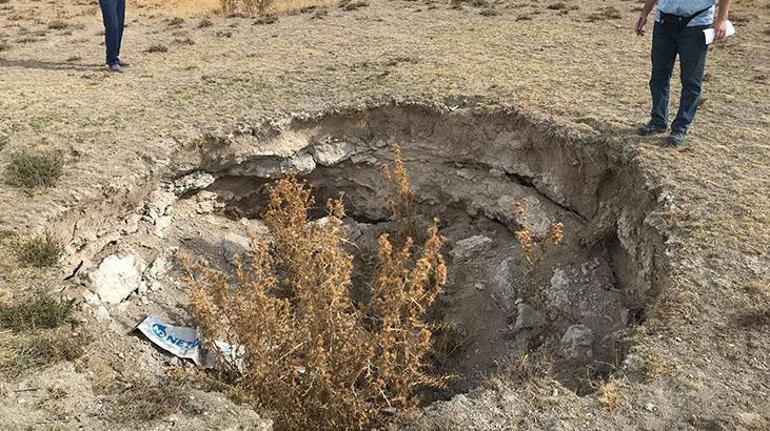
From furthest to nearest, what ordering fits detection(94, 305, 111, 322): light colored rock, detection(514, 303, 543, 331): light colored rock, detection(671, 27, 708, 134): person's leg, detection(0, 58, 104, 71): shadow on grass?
detection(0, 58, 104, 71): shadow on grass → detection(514, 303, 543, 331): light colored rock → detection(671, 27, 708, 134): person's leg → detection(94, 305, 111, 322): light colored rock

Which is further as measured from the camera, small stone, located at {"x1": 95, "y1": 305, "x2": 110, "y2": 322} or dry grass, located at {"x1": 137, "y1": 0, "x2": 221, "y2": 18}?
dry grass, located at {"x1": 137, "y1": 0, "x2": 221, "y2": 18}

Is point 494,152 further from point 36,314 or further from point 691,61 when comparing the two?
point 36,314

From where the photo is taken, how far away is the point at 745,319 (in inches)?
156

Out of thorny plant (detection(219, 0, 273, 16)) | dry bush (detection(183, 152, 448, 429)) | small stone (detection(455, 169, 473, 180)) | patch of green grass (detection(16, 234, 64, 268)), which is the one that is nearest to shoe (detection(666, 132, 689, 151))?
small stone (detection(455, 169, 473, 180))

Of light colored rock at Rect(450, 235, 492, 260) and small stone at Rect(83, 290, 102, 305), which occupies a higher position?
small stone at Rect(83, 290, 102, 305)

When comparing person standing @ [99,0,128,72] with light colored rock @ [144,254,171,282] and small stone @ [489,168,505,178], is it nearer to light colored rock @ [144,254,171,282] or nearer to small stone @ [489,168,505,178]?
light colored rock @ [144,254,171,282]

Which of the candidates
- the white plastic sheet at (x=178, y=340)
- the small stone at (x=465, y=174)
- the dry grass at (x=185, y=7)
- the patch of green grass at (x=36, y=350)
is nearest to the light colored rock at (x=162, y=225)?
the white plastic sheet at (x=178, y=340)

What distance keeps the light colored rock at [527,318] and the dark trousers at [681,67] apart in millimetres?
2373

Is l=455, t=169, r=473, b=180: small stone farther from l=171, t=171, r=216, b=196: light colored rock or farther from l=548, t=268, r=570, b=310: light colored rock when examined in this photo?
l=171, t=171, r=216, b=196: light colored rock

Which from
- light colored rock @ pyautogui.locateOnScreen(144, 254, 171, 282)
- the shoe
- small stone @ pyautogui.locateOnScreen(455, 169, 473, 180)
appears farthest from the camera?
small stone @ pyautogui.locateOnScreen(455, 169, 473, 180)

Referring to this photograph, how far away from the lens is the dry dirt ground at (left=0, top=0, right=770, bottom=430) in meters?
3.57

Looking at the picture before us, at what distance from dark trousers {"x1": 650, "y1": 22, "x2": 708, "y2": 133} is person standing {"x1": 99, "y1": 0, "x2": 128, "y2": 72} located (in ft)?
24.5

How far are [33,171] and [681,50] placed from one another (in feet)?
20.3

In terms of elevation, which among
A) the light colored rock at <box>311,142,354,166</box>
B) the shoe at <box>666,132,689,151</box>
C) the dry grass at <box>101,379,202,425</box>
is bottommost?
the dry grass at <box>101,379,202,425</box>
